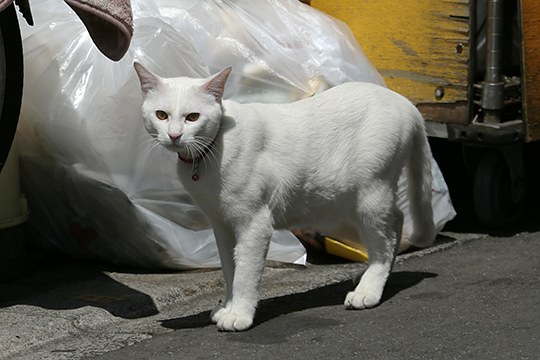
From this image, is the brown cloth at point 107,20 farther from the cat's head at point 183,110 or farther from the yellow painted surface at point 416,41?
the yellow painted surface at point 416,41

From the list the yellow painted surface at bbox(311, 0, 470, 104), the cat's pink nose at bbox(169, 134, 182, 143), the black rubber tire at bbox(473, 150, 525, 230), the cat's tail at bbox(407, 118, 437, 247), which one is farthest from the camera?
the black rubber tire at bbox(473, 150, 525, 230)

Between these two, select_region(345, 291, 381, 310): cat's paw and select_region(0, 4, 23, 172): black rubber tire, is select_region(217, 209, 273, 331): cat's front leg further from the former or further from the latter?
select_region(0, 4, 23, 172): black rubber tire

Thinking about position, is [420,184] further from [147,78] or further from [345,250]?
[147,78]

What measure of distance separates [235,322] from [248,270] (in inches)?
7.6

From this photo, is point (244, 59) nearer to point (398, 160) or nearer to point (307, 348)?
point (398, 160)

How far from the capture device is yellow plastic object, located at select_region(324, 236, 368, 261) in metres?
5.21

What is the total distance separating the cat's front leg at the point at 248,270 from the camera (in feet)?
13.4

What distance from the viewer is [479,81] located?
554 centimetres

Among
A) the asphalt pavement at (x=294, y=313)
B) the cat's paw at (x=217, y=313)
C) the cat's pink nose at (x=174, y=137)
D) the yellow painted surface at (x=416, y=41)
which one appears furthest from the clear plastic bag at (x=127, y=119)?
the cat's pink nose at (x=174, y=137)

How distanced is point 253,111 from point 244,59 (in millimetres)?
1042

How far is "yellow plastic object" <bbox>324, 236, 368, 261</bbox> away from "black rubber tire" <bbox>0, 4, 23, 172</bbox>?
5.40 feet

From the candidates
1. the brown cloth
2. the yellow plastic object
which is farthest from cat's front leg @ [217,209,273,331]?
the yellow plastic object

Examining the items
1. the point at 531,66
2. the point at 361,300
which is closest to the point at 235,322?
the point at 361,300

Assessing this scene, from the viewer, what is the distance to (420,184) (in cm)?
470
